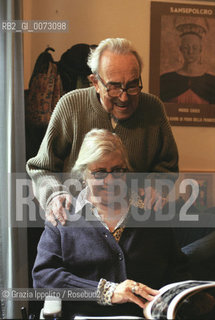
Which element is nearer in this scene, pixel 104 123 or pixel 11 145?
pixel 104 123

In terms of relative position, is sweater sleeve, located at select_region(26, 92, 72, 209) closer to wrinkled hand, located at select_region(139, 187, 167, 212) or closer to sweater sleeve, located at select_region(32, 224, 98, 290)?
sweater sleeve, located at select_region(32, 224, 98, 290)

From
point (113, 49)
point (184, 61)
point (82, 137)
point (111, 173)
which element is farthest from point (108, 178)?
point (184, 61)

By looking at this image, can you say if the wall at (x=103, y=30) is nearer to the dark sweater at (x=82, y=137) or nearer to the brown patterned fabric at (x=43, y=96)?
the brown patterned fabric at (x=43, y=96)

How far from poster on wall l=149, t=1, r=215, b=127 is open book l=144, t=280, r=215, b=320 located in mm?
617

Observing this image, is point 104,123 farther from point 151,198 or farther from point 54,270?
point 54,270

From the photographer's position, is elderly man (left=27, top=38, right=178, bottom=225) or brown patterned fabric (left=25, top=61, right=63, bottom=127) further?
brown patterned fabric (left=25, top=61, right=63, bottom=127)

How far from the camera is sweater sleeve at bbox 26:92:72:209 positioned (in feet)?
3.67

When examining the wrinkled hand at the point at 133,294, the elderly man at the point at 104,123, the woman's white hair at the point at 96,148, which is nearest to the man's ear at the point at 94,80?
the elderly man at the point at 104,123

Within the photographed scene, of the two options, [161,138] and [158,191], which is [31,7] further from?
[158,191]

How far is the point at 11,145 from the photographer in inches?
51.6

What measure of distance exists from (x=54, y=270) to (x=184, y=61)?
86cm

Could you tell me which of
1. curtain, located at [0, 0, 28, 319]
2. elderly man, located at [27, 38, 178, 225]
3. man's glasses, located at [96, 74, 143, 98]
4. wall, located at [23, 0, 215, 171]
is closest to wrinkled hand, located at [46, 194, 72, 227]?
elderly man, located at [27, 38, 178, 225]

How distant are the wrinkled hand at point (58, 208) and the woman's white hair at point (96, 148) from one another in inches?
3.2

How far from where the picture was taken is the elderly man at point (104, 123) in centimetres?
110
